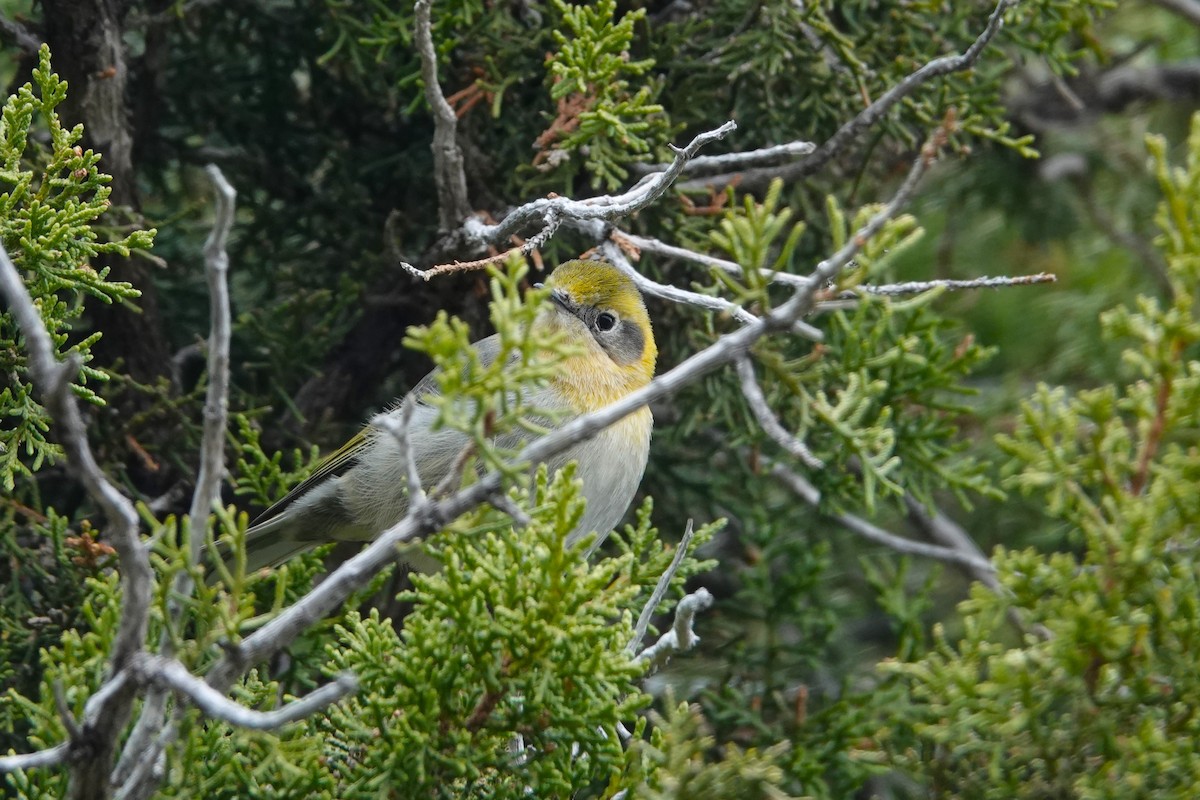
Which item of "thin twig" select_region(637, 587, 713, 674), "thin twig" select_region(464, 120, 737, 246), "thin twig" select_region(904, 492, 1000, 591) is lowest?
"thin twig" select_region(904, 492, 1000, 591)

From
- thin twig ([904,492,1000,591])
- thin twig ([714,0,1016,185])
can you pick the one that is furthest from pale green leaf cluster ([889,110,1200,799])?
thin twig ([904,492,1000,591])

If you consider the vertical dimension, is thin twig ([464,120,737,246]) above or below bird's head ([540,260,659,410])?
above

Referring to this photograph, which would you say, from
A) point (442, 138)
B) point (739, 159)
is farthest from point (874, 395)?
point (442, 138)

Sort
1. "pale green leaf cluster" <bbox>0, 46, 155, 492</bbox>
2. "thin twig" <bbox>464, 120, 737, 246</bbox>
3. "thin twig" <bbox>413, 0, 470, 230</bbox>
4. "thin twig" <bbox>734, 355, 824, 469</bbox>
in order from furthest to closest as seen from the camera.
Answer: "thin twig" <bbox>413, 0, 470, 230</bbox> < "thin twig" <bbox>464, 120, 737, 246</bbox> < "pale green leaf cluster" <bbox>0, 46, 155, 492</bbox> < "thin twig" <bbox>734, 355, 824, 469</bbox>

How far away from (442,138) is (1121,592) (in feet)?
6.58

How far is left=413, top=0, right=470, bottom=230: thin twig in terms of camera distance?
2.97 metres

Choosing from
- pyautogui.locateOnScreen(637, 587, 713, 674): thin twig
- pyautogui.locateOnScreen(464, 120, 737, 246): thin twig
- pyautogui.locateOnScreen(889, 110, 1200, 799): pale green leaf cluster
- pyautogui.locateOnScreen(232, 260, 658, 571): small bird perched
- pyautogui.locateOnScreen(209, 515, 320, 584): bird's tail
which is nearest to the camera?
pyautogui.locateOnScreen(889, 110, 1200, 799): pale green leaf cluster

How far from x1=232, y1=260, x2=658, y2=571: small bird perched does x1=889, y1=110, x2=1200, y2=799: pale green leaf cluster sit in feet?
4.47

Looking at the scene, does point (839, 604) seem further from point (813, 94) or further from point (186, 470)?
point (186, 470)

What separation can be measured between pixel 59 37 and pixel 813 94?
2.14 meters

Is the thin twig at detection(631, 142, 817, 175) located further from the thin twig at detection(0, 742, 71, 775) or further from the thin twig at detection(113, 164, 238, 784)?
the thin twig at detection(0, 742, 71, 775)

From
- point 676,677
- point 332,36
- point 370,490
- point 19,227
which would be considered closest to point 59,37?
point 332,36

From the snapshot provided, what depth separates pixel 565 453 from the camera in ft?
11.8

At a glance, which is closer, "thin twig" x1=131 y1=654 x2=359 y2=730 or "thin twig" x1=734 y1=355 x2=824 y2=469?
"thin twig" x1=131 y1=654 x2=359 y2=730
